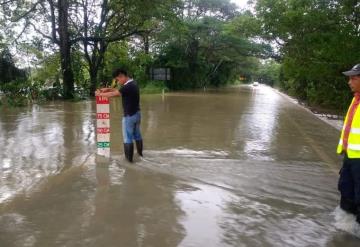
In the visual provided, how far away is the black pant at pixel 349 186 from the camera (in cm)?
447

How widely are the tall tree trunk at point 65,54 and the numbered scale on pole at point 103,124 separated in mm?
18168

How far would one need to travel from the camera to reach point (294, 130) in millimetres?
12703

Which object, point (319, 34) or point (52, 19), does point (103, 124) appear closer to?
point (319, 34)

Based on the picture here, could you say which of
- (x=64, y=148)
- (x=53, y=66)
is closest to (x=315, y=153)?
(x=64, y=148)

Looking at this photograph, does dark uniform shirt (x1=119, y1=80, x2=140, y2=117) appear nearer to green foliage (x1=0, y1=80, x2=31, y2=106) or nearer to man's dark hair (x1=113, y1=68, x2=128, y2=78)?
man's dark hair (x1=113, y1=68, x2=128, y2=78)

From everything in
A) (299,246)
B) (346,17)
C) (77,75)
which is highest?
(346,17)

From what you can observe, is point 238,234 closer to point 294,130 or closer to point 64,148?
point 64,148

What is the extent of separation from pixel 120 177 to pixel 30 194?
1.38 metres

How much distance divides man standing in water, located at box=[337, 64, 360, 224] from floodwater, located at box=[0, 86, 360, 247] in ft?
0.93

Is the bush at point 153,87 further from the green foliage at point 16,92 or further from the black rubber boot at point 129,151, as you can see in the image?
the black rubber boot at point 129,151

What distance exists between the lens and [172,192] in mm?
5918

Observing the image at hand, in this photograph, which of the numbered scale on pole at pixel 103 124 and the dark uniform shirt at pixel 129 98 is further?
the dark uniform shirt at pixel 129 98

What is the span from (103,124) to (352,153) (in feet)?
14.2

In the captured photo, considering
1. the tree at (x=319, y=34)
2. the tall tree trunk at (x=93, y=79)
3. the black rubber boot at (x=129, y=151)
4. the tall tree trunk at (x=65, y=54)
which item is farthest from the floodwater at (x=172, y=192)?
the tall tree trunk at (x=93, y=79)
